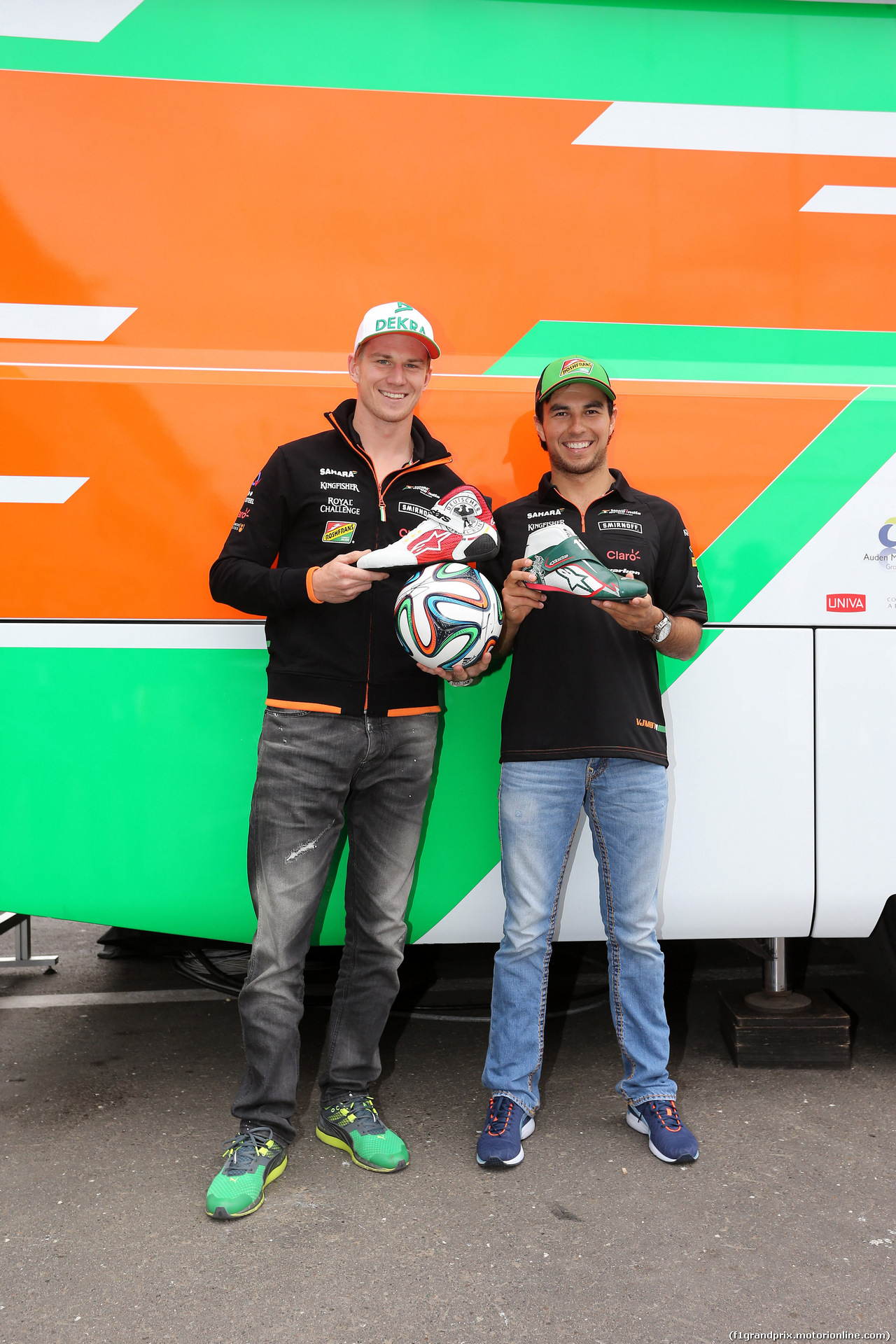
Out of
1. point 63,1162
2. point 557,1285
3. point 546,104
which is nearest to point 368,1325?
point 557,1285

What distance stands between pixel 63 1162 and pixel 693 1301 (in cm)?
164

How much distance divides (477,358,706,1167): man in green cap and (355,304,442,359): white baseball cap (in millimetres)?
351

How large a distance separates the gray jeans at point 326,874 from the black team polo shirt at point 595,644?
0.96ft

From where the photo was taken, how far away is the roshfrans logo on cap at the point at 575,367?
7.73 ft

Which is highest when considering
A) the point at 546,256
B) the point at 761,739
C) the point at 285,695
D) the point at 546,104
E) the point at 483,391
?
the point at 546,104

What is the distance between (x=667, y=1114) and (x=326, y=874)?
1.14 m

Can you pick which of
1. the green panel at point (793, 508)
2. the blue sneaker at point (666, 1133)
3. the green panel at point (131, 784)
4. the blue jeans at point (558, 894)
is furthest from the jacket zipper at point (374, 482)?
the blue sneaker at point (666, 1133)

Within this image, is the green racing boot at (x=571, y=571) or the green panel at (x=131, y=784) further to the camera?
the green panel at (x=131, y=784)

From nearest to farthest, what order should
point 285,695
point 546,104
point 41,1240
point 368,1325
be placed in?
point 368,1325 → point 41,1240 → point 285,695 → point 546,104

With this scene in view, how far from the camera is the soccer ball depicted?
2.20 metres

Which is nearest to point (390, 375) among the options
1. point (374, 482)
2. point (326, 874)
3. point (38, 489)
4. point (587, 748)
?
point (374, 482)

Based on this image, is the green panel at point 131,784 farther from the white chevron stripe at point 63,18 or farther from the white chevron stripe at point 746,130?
the white chevron stripe at point 746,130

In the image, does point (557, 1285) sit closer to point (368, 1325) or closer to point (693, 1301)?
point (693, 1301)

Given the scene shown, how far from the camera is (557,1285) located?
6.48 ft
